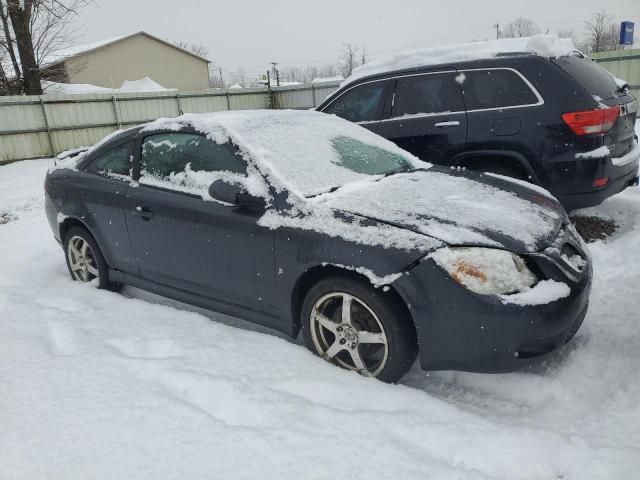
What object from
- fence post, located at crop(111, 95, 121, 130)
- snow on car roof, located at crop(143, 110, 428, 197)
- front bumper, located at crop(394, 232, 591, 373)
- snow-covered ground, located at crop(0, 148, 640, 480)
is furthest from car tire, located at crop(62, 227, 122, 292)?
fence post, located at crop(111, 95, 121, 130)

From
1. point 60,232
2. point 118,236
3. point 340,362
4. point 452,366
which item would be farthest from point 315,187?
point 60,232

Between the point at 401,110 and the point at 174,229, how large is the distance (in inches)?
122

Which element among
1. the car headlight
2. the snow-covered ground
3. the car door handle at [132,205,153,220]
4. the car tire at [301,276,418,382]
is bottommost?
the snow-covered ground

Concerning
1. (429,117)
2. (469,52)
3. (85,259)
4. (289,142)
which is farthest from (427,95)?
(85,259)

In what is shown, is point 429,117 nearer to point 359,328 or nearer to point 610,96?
point 610,96

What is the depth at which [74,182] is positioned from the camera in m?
4.17

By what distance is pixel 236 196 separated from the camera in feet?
9.62

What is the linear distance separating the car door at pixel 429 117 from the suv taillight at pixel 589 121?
973mm

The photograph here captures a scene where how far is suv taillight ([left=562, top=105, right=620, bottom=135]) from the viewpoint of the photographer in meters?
4.35

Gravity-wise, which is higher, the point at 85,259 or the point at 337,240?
the point at 337,240

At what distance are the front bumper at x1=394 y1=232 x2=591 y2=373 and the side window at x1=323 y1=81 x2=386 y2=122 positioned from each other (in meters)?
3.47

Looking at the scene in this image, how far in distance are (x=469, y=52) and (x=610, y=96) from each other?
4.71ft

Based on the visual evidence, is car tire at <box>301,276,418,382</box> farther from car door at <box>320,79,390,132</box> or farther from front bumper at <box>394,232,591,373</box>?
car door at <box>320,79,390,132</box>

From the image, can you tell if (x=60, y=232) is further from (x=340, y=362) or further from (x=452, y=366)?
(x=452, y=366)
